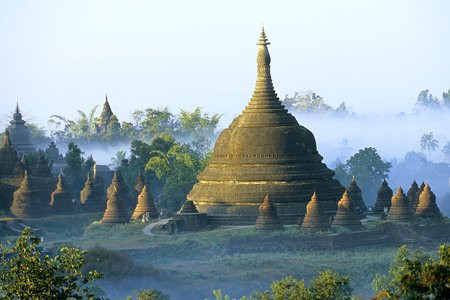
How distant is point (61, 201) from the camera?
4213 inches

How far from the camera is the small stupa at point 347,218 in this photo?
88125 mm

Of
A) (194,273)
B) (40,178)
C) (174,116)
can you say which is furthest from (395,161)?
(194,273)

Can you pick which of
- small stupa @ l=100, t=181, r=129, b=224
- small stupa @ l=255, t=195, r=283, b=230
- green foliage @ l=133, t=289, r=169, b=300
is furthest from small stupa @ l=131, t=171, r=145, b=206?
green foliage @ l=133, t=289, r=169, b=300

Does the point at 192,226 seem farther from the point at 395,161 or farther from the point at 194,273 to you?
the point at 395,161

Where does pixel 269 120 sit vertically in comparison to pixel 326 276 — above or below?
above

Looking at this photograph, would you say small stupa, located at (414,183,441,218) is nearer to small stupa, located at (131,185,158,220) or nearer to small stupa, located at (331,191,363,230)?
small stupa, located at (331,191,363,230)

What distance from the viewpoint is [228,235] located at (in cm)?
8769

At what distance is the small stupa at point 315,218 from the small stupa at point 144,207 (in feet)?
41.5

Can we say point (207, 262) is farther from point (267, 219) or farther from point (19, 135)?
point (19, 135)

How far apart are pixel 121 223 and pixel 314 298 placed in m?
47.6

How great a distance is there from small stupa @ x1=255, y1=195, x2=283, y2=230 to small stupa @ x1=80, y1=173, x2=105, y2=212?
21542 millimetres

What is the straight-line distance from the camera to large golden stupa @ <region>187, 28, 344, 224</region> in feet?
301

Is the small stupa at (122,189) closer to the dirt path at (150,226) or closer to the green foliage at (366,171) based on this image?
the dirt path at (150,226)

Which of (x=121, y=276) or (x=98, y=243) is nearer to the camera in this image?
(x=121, y=276)
